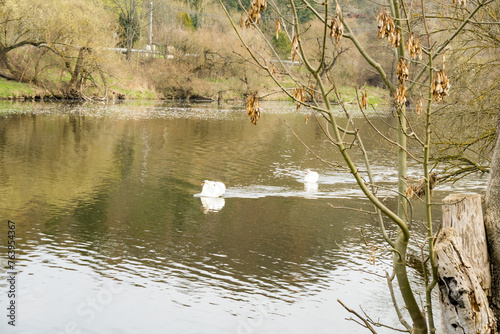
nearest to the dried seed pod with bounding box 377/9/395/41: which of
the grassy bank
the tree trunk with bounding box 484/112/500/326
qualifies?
the tree trunk with bounding box 484/112/500/326

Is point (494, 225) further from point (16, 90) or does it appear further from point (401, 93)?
point (16, 90)

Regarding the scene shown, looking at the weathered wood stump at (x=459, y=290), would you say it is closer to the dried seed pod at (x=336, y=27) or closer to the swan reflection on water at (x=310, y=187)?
the dried seed pod at (x=336, y=27)

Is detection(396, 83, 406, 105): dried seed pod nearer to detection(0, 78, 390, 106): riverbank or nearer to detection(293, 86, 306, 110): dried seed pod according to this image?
detection(293, 86, 306, 110): dried seed pod

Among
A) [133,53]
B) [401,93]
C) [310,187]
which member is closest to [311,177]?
[310,187]

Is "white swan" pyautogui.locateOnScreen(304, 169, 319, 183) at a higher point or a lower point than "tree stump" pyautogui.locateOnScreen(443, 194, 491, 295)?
lower

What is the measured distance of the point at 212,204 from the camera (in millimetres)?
16609

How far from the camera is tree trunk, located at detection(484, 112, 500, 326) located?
6152 millimetres

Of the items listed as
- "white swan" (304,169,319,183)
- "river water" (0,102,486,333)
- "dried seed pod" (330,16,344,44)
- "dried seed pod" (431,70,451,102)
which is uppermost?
"dried seed pod" (330,16,344,44)

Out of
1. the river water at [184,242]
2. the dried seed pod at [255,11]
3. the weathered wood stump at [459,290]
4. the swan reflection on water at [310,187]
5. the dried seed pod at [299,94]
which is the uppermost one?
the dried seed pod at [255,11]

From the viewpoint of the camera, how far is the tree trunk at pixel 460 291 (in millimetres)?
5445

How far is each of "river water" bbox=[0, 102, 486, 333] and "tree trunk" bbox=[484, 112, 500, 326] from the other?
4.08 ft

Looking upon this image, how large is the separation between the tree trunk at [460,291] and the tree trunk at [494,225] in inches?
23.3

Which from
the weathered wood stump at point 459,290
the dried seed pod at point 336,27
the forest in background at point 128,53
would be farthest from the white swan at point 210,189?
the forest in background at point 128,53

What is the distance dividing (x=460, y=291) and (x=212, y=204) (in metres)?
11.5
